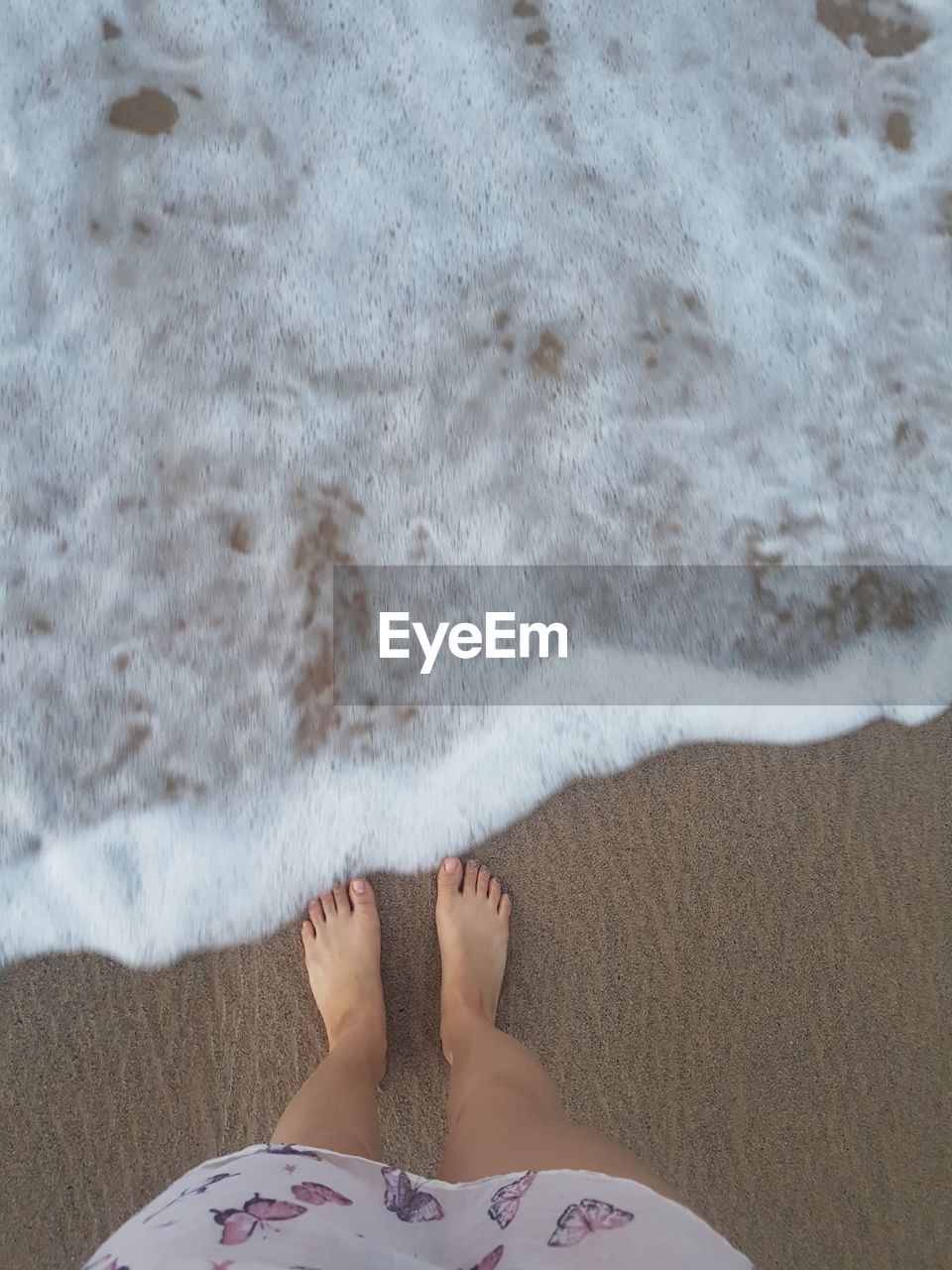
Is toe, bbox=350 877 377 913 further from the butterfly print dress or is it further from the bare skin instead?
the butterfly print dress

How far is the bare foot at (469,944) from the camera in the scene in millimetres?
1000

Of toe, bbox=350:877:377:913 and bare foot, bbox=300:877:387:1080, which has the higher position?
toe, bbox=350:877:377:913

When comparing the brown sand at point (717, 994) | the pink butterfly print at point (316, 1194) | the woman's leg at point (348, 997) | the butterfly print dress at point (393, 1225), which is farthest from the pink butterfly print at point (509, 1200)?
the brown sand at point (717, 994)

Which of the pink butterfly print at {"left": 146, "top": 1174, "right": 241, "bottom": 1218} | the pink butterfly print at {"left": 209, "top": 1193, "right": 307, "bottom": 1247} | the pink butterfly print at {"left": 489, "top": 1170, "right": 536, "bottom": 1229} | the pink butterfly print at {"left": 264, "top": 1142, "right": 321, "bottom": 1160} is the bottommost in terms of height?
the pink butterfly print at {"left": 264, "top": 1142, "right": 321, "bottom": 1160}

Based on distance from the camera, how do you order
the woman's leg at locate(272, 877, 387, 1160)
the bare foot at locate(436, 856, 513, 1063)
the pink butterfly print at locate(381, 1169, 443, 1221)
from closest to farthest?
1. the pink butterfly print at locate(381, 1169, 443, 1221)
2. the woman's leg at locate(272, 877, 387, 1160)
3. the bare foot at locate(436, 856, 513, 1063)

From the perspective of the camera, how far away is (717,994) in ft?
3.41

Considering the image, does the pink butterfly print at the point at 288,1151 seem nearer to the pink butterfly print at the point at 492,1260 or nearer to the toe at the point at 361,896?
the pink butterfly print at the point at 492,1260

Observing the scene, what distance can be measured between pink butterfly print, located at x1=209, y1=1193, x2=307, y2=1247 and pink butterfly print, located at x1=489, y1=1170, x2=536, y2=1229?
0.15 meters

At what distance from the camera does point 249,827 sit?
104 cm

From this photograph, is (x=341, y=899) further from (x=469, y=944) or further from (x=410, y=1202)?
(x=410, y=1202)

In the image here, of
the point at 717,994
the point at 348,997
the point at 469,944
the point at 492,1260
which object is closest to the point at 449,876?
the point at 469,944

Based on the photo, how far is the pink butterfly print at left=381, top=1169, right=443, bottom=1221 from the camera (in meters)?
0.68

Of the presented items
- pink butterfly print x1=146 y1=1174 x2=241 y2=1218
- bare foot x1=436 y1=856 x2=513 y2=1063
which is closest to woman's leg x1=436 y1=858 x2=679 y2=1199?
bare foot x1=436 y1=856 x2=513 y2=1063

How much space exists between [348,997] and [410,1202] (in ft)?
1.06
